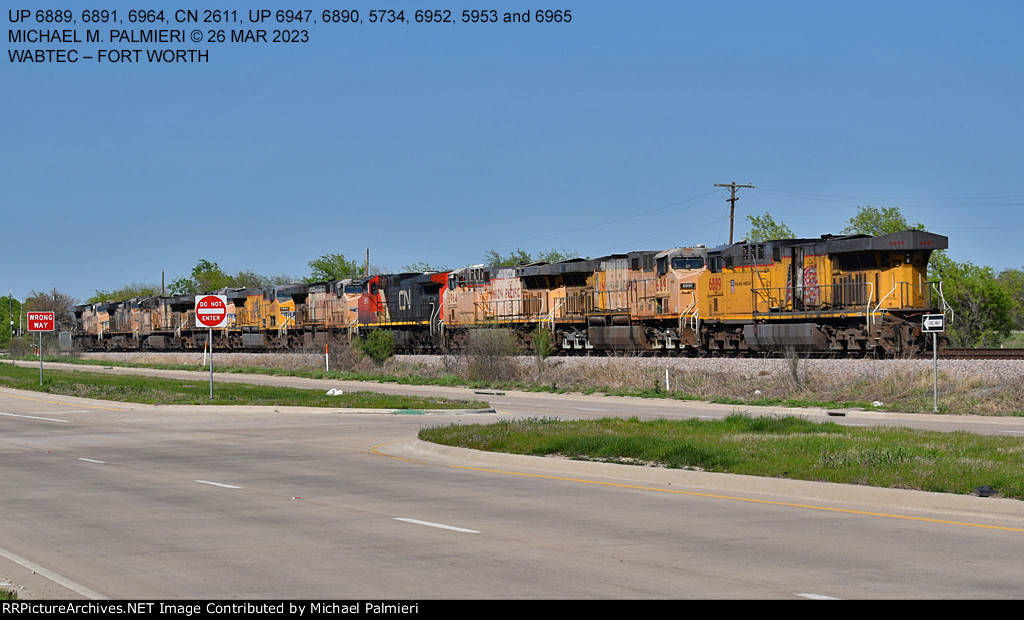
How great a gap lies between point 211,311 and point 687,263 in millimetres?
19051

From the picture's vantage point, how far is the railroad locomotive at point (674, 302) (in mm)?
34281

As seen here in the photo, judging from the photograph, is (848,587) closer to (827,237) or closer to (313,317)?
(827,237)

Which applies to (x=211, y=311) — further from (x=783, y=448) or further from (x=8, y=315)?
(x=8, y=315)

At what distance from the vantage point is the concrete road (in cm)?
767

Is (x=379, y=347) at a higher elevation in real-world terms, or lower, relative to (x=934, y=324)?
lower

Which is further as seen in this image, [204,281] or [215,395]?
[204,281]

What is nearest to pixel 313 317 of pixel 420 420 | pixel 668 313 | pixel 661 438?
pixel 668 313

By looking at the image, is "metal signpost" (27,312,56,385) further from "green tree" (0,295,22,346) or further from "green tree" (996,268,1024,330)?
"green tree" (0,295,22,346)

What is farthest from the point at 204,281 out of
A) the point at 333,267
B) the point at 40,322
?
the point at 40,322

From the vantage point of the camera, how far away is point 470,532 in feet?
32.7

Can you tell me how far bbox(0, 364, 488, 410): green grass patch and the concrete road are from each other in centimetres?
1094

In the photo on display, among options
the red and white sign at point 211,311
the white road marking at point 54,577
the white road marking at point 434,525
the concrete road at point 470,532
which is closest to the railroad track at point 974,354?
the red and white sign at point 211,311

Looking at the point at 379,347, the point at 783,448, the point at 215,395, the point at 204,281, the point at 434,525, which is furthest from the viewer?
the point at 204,281

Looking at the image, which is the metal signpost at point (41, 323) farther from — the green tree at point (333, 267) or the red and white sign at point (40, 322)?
the green tree at point (333, 267)
